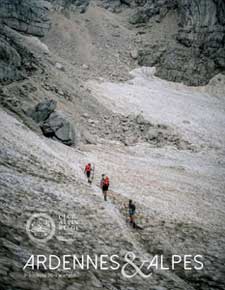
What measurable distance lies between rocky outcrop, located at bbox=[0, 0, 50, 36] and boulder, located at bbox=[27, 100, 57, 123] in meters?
23.7

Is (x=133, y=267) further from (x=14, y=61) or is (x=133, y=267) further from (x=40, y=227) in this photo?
(x=14, y=61)

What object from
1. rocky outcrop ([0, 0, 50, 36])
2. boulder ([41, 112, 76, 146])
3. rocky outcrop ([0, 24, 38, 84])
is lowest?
boulder ([41, 112, 76, 146])

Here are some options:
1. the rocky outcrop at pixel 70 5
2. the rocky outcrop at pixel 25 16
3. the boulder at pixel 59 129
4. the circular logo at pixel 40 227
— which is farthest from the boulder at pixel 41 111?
the rocky outcrop at pixel 70 5

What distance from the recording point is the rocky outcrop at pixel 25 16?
47625mm

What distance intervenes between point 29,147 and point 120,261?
36.9 ft

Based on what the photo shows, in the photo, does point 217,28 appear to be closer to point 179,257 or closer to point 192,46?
point 192,46

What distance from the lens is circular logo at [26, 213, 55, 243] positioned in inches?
497

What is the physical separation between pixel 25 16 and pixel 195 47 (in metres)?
28.5

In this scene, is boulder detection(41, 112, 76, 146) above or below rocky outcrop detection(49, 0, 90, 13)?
below

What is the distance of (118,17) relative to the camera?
69.7m

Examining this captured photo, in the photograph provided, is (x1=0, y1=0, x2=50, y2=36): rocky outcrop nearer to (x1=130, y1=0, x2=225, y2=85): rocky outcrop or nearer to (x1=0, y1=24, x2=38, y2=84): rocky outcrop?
(x1=0, y1=24, x2=38, y2=84): rocky outcrop

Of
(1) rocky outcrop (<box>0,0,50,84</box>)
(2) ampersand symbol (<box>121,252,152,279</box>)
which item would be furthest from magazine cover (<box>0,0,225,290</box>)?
(1) rocky outcrop (<box>0,0,50,84</box>)

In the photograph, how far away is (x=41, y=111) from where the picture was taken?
28328 mm

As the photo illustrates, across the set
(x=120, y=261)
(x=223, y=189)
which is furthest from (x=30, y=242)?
A: (x=223, y=189)
